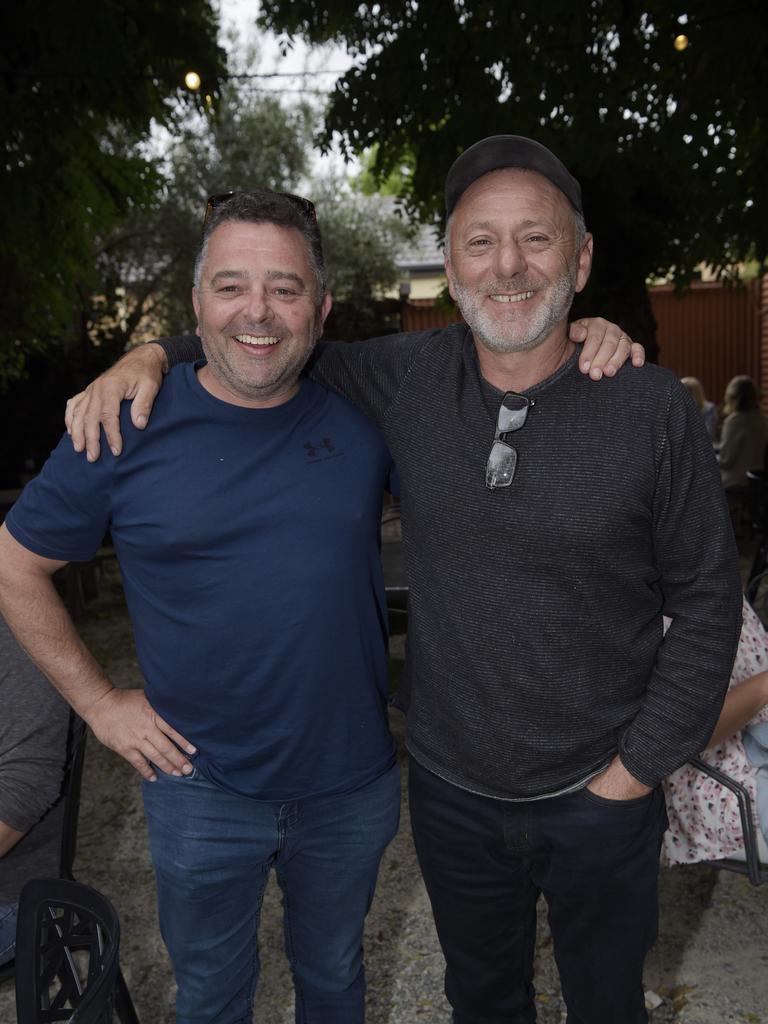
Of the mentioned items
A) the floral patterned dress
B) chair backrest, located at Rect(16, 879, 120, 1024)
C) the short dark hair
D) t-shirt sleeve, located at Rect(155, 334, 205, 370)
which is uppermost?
the short dark hair

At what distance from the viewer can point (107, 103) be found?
23.8 ft

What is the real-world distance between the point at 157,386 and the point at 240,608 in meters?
0.48

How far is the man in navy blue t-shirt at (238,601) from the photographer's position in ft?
5.89

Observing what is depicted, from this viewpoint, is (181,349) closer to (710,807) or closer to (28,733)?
(28,733)

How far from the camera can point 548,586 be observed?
1.72 m

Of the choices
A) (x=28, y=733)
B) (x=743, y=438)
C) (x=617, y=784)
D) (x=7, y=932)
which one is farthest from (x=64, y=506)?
(x=743, y=438)

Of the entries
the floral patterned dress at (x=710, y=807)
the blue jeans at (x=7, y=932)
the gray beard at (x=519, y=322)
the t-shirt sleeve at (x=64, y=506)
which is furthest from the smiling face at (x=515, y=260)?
the blue jeans at (x=7, y=932)

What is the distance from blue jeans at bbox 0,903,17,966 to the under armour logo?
1.30m

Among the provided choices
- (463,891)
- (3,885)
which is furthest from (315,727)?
(3,885)

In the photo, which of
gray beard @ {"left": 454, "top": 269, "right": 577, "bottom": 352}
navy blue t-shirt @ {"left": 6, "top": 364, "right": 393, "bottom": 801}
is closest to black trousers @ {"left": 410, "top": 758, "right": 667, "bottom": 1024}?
navy blue t-shirt @ {"left": 6, "top": 364, "right": 393, "bottom": 801}

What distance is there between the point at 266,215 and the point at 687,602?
42.7 inches

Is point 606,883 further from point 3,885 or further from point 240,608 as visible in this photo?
point 3,885

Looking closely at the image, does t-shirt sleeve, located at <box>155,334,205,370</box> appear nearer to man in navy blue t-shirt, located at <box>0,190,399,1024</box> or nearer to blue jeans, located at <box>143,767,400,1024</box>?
man in navy blue t-shirt, located at <box>0,190,399,1024</box>

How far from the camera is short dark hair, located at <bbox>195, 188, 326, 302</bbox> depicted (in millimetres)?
1842
